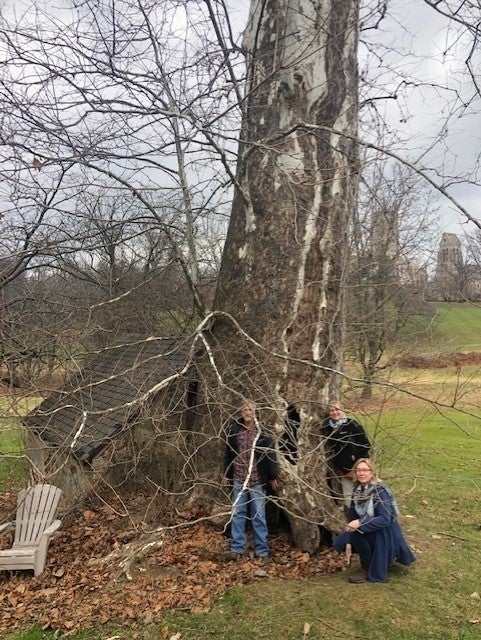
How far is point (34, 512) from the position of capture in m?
6.77

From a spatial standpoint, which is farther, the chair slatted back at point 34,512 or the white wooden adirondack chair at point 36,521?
the chair slatted back at point 34,512

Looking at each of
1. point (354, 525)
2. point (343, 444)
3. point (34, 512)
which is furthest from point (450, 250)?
point (34, 512)

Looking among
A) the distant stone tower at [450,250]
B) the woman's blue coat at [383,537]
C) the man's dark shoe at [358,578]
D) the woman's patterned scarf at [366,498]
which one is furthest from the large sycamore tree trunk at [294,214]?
the distant stone tower at [450,250]

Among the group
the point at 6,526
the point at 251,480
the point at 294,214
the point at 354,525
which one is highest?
the point at 294,214

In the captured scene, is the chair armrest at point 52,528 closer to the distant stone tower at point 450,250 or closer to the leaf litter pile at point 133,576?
the leaf litter pile at point 133,576

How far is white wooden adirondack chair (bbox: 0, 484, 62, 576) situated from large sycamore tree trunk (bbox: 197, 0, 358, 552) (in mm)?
2528

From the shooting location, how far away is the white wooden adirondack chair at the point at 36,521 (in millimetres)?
6156

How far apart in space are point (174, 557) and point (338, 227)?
12.7 ft

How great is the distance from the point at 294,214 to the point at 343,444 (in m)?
2.50

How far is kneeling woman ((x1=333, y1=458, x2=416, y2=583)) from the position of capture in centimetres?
508

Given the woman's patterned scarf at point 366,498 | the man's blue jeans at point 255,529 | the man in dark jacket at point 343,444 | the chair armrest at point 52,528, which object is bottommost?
the chair armrest at point 52,528

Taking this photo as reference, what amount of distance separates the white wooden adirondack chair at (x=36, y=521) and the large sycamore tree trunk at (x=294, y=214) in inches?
99.5

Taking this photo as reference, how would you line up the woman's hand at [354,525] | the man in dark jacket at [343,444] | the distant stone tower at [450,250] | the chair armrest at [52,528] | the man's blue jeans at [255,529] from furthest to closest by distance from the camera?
the distant stone tower at [450,250] → the chair armrest at [52,528] → the man in dark jacket at [343,444] → the man's blue jeans at [255,529] → the woman's hand at [354,525]

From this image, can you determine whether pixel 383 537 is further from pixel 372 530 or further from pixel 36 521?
pixel 36 521
